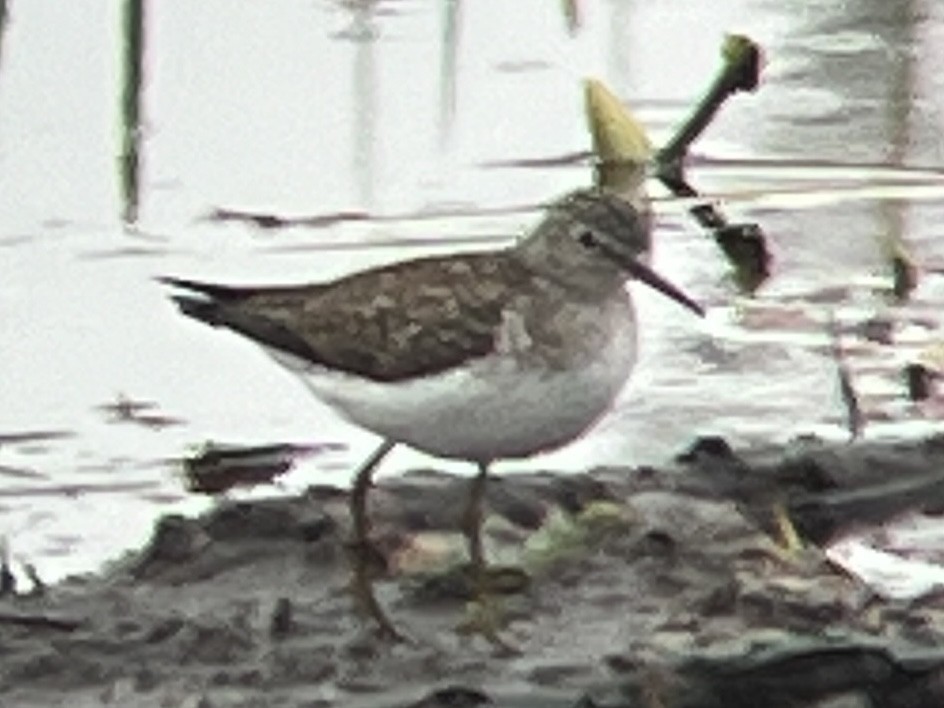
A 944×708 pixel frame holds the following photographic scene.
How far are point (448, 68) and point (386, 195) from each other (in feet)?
3.55

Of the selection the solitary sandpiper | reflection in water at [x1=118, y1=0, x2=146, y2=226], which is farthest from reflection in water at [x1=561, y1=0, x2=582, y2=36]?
the solitary sandpiper

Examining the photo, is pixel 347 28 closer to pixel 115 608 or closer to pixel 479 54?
pixel 479 54

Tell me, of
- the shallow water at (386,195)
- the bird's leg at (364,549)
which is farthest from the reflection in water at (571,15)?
the bird's leg at (364,549)

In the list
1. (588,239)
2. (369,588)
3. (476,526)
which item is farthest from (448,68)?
(369,588)

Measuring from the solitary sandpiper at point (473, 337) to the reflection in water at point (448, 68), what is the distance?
315cm

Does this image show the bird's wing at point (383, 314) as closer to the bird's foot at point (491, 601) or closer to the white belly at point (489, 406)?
the white belly at point (489, 406)

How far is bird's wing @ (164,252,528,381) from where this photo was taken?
5336mm

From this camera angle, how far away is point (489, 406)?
17.2 feet

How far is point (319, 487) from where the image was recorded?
6.04 metres

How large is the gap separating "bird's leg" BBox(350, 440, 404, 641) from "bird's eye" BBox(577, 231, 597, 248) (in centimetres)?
42

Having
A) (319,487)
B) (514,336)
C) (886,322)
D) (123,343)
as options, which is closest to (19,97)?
(123,343)

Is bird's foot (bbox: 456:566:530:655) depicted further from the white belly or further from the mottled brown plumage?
the mottled brown plumage

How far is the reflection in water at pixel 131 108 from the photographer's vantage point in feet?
25.9

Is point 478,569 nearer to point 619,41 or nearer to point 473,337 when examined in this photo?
point 473,337
